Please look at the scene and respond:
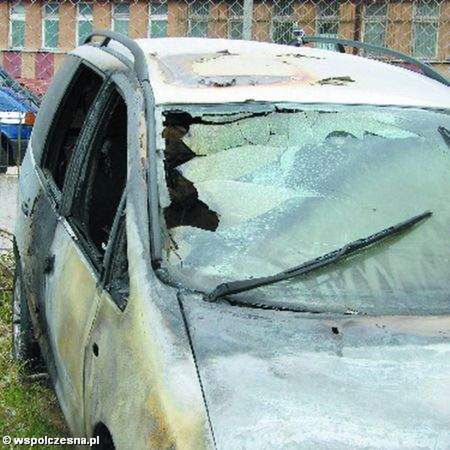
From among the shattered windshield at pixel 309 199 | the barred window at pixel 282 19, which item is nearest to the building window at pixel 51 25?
the barred window at pixel 282 19

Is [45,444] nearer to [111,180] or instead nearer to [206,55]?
[111,180]

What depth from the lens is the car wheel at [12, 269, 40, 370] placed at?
4.20 metres

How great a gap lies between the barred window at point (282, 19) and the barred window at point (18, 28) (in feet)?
13.9

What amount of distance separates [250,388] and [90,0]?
1062 cm

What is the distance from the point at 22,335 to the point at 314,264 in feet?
7.50

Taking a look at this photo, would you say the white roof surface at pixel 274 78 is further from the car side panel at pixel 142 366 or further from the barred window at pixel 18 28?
the barred window at pixel 18 28

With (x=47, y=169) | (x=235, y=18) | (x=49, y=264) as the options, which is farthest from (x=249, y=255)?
(x=235, y=18)

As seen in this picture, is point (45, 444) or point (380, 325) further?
point (45, 444)

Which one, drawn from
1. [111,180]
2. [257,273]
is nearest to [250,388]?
[257,273]

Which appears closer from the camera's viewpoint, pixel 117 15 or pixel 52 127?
pixel 52 127

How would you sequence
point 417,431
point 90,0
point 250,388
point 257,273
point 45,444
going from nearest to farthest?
point 417,431 → point 250,388 → point 257,273 → point 45,444 → point 90,0

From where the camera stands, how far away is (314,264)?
2463 millimetres

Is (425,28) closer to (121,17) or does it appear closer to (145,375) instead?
(121,17)

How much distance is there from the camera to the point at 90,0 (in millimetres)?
11805
